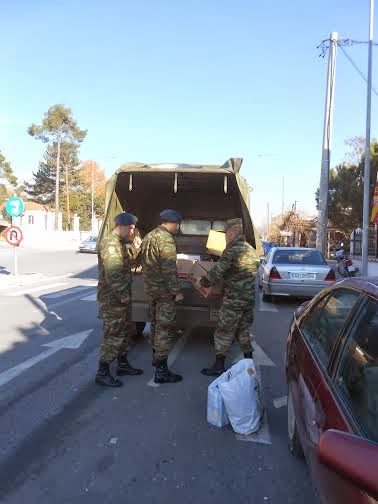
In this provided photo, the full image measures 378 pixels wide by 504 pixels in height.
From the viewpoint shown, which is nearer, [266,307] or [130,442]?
[130,442]

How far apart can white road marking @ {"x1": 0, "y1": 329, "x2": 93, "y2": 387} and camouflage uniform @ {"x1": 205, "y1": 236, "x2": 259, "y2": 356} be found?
7.59ft

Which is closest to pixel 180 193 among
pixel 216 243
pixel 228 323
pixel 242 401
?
pixel 216 243

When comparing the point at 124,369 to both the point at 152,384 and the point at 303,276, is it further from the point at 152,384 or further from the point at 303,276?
the point at 303,276

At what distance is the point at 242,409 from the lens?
399cm

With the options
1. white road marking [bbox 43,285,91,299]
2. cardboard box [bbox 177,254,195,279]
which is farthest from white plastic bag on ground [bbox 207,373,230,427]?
white road marking [bbox 43,285,91,299]

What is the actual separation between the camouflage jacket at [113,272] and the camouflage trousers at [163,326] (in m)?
0.43

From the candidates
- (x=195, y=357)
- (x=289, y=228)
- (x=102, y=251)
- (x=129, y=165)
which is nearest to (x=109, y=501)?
(x=102, y=251)

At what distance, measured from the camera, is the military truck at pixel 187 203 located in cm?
672

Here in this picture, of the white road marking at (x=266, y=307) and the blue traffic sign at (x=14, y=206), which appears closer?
the white road marking at (x=266, y=307)

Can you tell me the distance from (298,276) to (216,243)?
4.02 metres

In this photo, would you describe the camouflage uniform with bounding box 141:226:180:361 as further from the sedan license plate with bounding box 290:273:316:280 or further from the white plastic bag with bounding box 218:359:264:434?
the sedan license plate with bounding box 290:273:316:280

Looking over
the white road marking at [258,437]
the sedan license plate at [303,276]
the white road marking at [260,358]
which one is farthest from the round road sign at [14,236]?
the white road marking at [258,437]

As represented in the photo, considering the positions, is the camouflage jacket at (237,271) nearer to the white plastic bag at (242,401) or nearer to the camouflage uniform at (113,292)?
the camouflage uniform at (113,292)

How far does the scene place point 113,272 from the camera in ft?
16.9
